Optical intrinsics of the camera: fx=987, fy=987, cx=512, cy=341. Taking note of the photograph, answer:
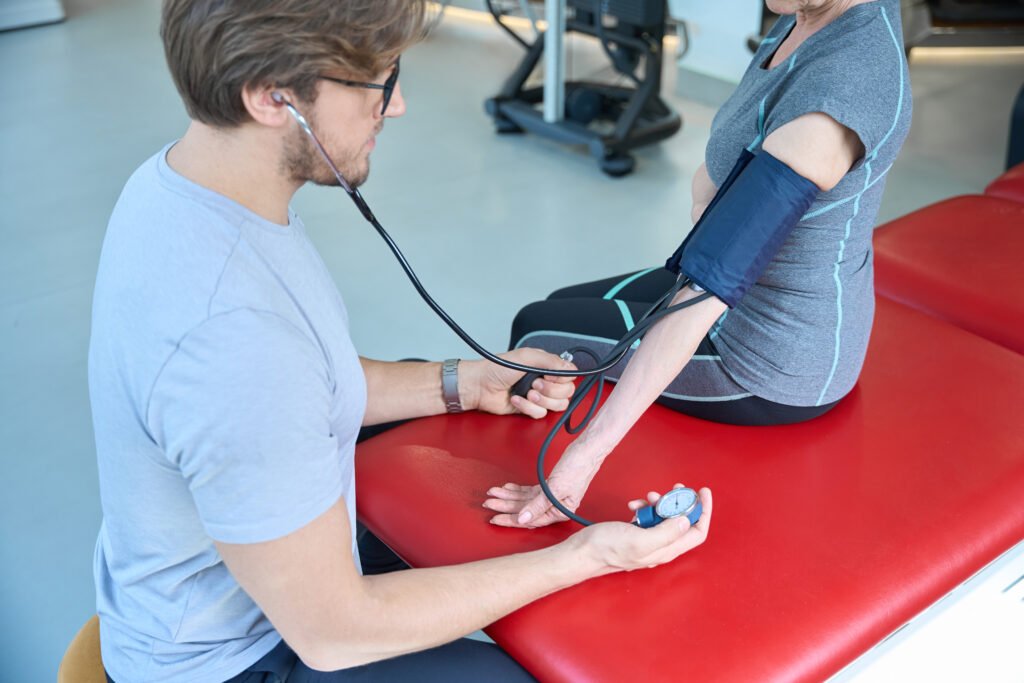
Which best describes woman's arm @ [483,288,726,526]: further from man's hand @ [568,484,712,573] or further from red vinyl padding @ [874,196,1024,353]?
red vinyl padding @ [874,196,1024,353]

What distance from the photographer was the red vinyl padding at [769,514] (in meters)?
1.09

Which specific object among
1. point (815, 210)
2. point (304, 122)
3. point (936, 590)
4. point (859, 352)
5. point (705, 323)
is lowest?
point (936, 590)

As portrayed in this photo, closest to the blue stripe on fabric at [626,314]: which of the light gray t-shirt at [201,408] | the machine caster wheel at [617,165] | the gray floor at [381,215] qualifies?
the light gray t-shirt at [201,408]

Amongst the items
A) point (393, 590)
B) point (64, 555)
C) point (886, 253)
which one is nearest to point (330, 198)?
point (64, 555)

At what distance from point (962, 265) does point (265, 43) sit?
1388 millimetres

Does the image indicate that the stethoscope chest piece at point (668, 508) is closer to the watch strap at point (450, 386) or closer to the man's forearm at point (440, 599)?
the man's forearm at point (440, 599)

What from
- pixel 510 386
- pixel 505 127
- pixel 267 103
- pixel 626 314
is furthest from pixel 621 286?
pixel 505 127

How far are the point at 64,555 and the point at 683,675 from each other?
53.2 inches

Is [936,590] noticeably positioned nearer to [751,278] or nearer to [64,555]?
[751,278]

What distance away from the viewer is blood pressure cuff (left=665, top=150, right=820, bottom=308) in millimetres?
1133

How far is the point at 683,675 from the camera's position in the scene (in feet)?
3.43

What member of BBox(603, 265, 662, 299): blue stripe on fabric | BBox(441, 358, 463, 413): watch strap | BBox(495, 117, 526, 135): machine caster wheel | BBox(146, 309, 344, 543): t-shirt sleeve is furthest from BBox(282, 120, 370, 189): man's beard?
BBox(495, 117, 526, 135): machine caster wheel

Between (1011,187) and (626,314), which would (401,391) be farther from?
(1011,187)

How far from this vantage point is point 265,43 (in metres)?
0.87
